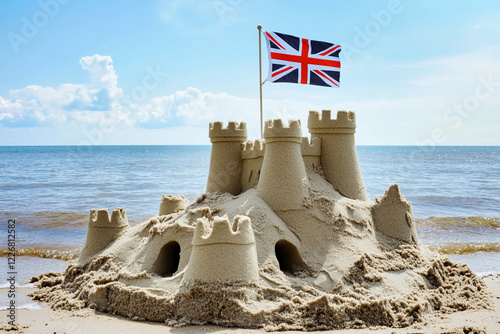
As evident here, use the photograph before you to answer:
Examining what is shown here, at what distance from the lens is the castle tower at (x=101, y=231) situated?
6.95 m

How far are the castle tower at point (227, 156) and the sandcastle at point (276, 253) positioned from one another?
0.05ft

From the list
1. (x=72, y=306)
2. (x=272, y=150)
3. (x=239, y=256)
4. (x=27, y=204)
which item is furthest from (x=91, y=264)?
(x=27, y=204)

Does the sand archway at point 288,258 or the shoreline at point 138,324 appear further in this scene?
the sand archway at point 288,258

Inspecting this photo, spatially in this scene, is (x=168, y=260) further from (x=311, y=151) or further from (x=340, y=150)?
(x=340, y=150)

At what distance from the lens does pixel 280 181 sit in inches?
242

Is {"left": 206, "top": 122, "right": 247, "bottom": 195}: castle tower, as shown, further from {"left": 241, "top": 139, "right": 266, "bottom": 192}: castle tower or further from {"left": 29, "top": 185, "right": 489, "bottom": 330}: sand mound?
{"left": 29, "top": 185, "right": 489, "bottom": 330}: sand mound

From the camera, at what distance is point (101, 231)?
700cm

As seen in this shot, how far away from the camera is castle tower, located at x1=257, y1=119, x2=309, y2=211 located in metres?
6.14

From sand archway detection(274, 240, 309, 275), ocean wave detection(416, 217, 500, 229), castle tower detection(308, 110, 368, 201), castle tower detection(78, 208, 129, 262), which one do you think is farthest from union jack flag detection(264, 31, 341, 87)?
ocean wave detection(416, 217, 500, 229)

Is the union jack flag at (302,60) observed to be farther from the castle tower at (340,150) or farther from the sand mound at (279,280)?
the sand mound at (279,280)

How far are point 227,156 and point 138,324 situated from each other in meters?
2.96

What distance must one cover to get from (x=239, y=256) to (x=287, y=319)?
2.91ft

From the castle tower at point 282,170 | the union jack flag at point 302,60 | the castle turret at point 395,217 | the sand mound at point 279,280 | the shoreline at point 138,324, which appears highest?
the union jack flag at point 302,60

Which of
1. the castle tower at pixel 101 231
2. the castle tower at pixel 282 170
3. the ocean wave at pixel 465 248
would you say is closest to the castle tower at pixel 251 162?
the castle tower at pixel 282 170
